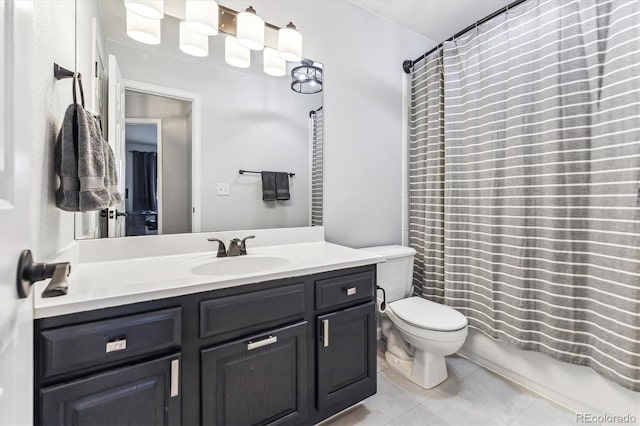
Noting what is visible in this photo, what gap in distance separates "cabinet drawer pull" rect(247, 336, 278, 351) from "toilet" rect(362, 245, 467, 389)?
33.2 inches

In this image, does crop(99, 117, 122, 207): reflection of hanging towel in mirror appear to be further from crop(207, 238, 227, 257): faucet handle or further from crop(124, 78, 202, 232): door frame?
crop(207, 238, 227, 257): faucet handle

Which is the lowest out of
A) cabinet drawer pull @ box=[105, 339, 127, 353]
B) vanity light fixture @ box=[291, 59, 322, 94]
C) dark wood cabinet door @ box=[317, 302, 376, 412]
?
dark wood cabinet door @ box=[317, 302, 376, 412]

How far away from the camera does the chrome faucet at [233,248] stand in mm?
1382

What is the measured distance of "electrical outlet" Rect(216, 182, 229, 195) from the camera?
1.50m

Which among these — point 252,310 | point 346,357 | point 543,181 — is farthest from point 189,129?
point 543,181

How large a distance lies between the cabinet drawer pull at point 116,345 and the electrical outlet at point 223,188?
2.76 ft

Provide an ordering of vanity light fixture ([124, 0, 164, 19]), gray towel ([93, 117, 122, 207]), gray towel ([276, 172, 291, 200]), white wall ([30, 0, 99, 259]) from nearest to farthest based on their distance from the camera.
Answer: white wall ([30, 0, 99, 259]) → gray towel ([93, 117, 122, 207]) → vanity light fixture ([124, 0, 164, 19]) → gray towel ([276, 172, 291, 200])

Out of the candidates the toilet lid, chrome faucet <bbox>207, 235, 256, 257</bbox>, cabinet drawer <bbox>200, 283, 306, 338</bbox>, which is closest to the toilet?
the toilet lid

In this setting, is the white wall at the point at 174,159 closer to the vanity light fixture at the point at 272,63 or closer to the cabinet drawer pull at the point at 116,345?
the vanity light fixture at the point at 272,63

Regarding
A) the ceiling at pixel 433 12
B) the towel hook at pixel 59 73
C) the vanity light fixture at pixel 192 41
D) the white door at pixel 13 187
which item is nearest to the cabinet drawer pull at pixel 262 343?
the white door at pixel 13 187

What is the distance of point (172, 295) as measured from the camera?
2.92ft

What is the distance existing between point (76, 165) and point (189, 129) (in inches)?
24.1

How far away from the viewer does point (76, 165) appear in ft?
2.90

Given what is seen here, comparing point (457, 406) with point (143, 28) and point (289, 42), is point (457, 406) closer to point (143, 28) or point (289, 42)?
point (289, 42)
